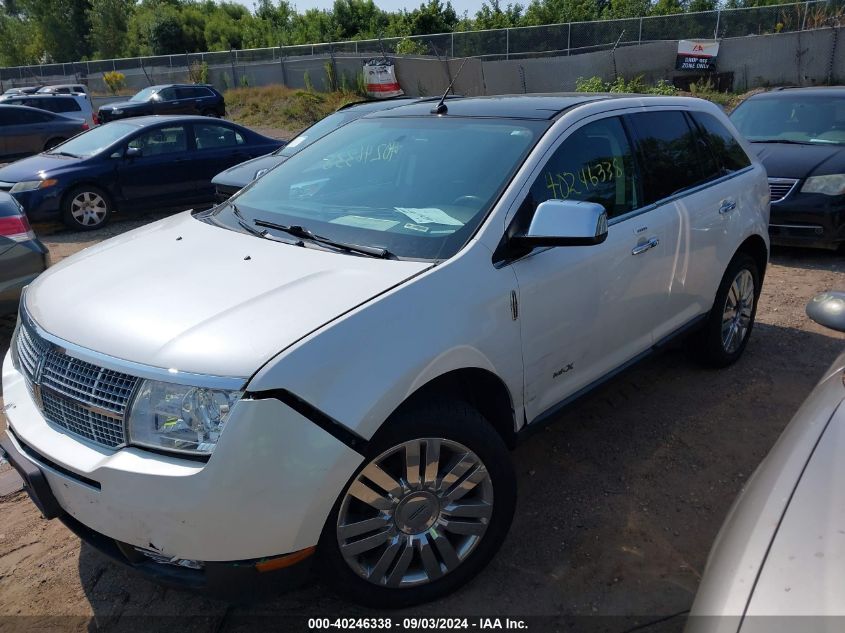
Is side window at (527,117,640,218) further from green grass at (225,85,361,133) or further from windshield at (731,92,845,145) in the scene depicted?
green grass at (225,85,361,133)

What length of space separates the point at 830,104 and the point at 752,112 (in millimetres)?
872

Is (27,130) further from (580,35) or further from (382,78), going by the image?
(580,35)

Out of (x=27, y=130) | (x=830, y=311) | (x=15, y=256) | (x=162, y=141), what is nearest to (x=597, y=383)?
(x=830, y=311)

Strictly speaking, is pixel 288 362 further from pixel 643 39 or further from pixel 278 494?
pixel 643 39

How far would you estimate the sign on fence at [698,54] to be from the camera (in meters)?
23.2

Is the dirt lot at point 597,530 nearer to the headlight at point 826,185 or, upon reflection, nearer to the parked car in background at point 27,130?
the headlight at point 826,185

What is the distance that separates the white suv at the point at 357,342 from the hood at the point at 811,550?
110cm

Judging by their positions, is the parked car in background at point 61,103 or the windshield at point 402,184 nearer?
the windshield at point 402,184

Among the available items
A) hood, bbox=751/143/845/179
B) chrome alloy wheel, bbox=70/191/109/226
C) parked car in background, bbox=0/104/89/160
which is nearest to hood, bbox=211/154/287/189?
chrome alloy wheel, bbox=70/191/109/226

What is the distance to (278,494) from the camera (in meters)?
2.00

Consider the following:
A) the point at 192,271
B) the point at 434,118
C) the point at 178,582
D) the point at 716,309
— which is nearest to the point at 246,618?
the point at 178,582

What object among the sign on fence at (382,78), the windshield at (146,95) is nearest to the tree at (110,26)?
the sign on fence at (382,78)

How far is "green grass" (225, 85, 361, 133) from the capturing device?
2469 cm

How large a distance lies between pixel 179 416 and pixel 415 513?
0.91m
